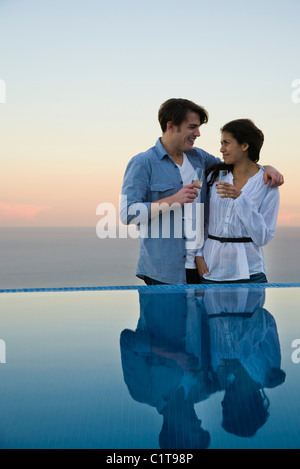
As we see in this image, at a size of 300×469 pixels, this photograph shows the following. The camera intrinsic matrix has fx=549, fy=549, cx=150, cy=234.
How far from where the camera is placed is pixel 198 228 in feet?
9.71

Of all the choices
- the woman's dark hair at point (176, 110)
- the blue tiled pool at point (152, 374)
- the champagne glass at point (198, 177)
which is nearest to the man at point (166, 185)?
the woman's dark hair at point (176, 110)

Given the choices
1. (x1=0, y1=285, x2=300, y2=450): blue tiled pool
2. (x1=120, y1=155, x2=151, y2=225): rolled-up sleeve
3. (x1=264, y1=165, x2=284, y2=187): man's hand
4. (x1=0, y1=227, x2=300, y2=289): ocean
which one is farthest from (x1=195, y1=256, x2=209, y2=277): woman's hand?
(x1=0, y1=227, x2=300, y2=289): ocean

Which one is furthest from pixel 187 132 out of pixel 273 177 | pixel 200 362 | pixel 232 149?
pixel 200 362

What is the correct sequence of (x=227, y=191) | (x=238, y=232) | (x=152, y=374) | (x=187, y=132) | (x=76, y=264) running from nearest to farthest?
(x=152, y=374) < (x=227, y=191) < (x=238, y=232) < (x=187, y=132) < (x=76, y=264)

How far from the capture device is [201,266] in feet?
9.54

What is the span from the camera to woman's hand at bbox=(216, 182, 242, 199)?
2.72m

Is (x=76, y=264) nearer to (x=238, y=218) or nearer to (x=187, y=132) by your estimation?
(x=187, y=132)

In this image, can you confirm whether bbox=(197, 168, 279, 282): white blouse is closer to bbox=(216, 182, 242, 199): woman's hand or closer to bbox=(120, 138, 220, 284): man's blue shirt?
bbox=(216, 182, 242, 199): woman's hand

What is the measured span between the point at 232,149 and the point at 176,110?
0.37 meters

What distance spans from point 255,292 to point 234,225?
524 mm

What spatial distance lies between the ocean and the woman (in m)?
23.4

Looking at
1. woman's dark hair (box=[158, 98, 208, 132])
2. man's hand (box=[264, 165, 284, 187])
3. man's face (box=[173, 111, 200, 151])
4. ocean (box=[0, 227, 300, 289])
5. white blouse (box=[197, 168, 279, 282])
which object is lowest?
white blouse (box=[197, 168, 279, 282])

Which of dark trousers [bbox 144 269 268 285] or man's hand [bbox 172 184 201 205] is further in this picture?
dark trousers [bbox 144 269 268 285]
